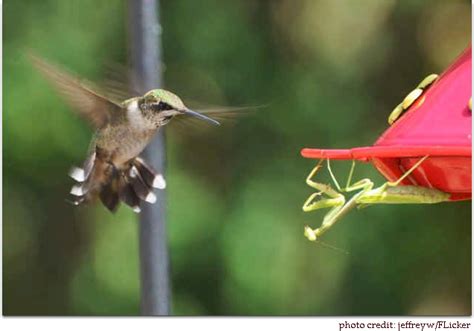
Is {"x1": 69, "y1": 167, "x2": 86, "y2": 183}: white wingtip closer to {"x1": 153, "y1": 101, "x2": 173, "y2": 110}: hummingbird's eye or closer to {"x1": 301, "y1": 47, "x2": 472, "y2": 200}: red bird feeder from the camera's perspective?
{"x1": 153, "y1": 101, "x2": 173, "y2": 110}: hummingbird's eye

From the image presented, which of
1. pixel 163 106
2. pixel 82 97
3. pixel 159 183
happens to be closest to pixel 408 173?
pixel 163 106

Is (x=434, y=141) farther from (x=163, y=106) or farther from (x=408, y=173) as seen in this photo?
(x=163, y=106)

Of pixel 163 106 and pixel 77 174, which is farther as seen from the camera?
pixel 77 174

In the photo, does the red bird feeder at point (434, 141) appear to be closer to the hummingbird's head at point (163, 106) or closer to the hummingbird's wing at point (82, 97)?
the hummingbird's head at point (163, 106)

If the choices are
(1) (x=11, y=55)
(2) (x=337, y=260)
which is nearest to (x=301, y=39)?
(2) (x=337, y=260)

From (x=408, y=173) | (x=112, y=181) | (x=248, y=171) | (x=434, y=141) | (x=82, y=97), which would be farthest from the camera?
(x=248, y=171)

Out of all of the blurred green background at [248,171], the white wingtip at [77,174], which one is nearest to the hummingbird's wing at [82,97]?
the white wingtip at [77,174]

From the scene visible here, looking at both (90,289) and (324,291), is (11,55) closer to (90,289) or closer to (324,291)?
(90,289)

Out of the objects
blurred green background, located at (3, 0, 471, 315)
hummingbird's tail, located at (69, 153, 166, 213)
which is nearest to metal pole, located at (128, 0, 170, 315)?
hummingbird's tail, located at (69, 153, 166, 213)
